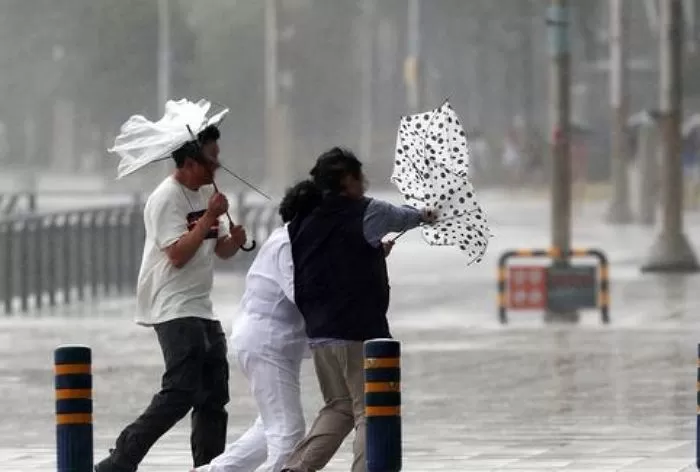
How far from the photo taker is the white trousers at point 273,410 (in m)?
11.9

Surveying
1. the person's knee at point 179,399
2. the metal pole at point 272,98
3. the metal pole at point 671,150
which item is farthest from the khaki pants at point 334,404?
the metal pole at point 272,98

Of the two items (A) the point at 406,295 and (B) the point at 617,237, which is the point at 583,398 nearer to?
(A) the point at 406,295

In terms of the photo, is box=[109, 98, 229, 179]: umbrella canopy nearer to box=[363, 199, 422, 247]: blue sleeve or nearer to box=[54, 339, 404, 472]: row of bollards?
box=[363, 199, 422, 247]: blue sleeve

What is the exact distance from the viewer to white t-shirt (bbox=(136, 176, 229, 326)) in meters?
12.6

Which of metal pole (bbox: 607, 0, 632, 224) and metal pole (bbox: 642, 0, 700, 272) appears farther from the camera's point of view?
metal pole (bbox: 607, 0, 632, 224)

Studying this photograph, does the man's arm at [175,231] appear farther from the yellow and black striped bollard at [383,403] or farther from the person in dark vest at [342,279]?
the yellow and black striped bollard at [383,403]

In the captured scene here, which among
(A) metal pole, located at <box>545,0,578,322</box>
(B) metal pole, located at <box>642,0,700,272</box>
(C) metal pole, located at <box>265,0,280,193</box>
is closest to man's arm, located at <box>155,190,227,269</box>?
(A) metal pole, located at <box>545,0,578,322</box>

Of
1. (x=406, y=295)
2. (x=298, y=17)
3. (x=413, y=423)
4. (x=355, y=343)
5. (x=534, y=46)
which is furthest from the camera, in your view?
(x=534, y=46)

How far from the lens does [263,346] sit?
1201 cm

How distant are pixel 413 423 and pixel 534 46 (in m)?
89.4

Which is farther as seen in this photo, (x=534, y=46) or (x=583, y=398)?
(x=534, y=46)

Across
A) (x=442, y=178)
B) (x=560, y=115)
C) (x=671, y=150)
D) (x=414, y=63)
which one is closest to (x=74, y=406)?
(x=442, y=178)

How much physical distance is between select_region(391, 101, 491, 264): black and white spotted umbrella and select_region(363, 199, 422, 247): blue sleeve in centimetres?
18

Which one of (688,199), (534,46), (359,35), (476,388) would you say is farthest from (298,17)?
(476,388)
